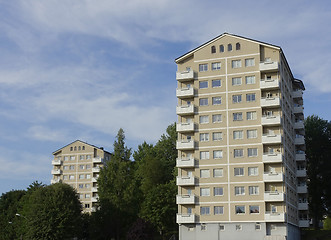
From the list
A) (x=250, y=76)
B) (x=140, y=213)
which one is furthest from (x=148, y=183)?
(x=250, y=76)

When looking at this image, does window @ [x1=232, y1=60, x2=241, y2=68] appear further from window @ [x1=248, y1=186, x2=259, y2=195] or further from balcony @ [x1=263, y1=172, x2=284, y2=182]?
window @ [x1=248, y1=186, x2=259, y2=195]

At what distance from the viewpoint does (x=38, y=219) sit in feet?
281

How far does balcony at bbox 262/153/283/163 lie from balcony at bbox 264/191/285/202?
5.21 meters

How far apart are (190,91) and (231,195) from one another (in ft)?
67.1

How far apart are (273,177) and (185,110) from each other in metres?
20.1

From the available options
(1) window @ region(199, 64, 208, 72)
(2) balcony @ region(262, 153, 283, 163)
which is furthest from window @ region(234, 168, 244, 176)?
(1) window @ region(199, 64, 208, 72)

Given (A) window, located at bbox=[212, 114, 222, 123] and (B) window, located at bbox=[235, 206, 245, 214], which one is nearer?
(B) window, located at bbox=[235, 206, 245, 214]

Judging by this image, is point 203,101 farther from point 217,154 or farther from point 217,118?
point 217,154

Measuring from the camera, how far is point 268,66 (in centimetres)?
7894

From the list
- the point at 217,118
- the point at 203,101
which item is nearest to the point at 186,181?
the point at 217,118

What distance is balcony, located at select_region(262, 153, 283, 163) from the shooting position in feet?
246

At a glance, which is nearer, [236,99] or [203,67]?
[236,99]

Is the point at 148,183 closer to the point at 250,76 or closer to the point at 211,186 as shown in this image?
the point at 211,186

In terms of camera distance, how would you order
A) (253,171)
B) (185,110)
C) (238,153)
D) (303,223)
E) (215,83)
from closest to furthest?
1. (253,171)
2. (238,153)
3. (215,83)
4. (185,110)
5. (303,223)
